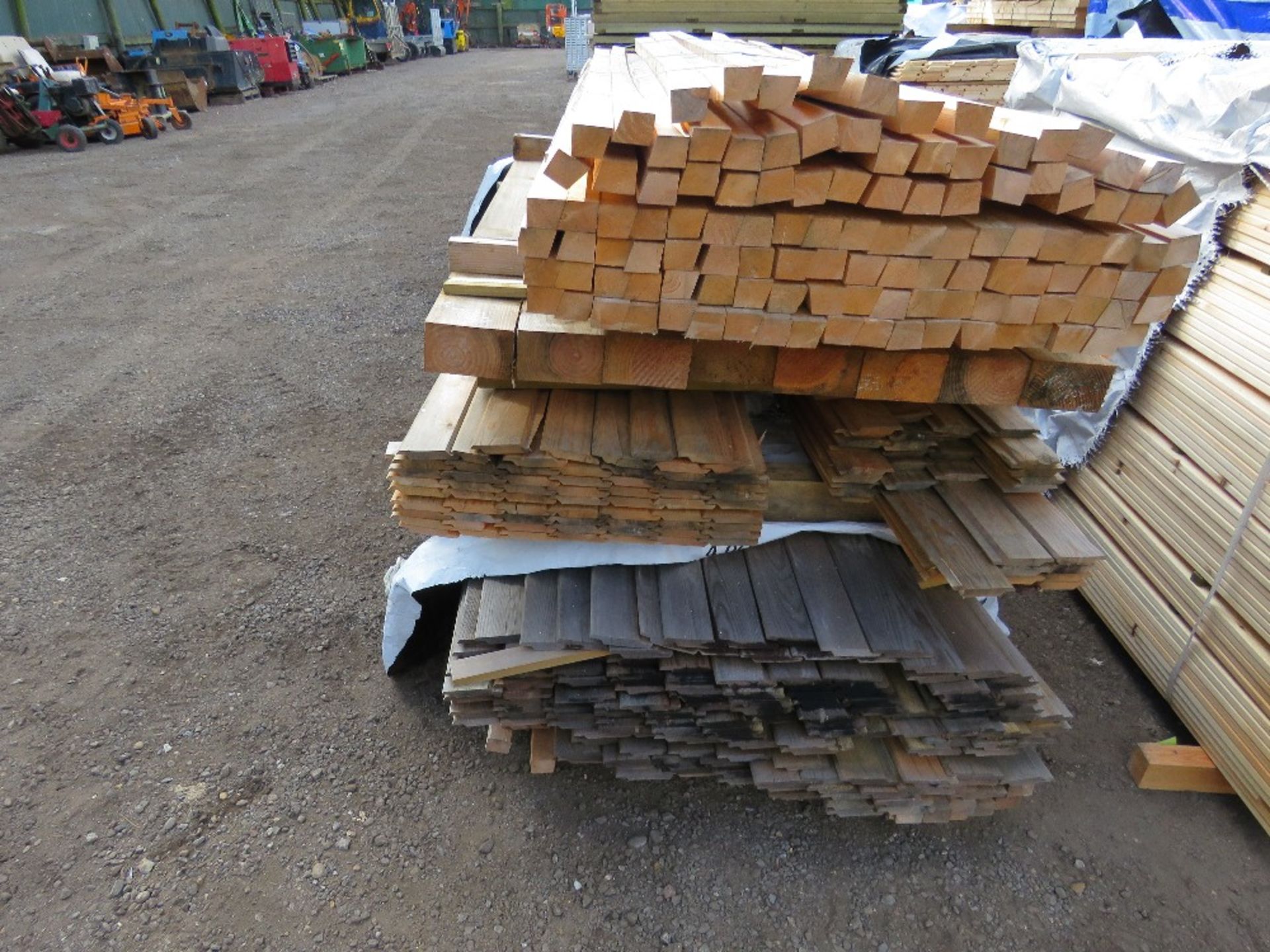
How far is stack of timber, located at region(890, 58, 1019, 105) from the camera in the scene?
19.9 ft

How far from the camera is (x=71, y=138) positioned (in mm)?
12398

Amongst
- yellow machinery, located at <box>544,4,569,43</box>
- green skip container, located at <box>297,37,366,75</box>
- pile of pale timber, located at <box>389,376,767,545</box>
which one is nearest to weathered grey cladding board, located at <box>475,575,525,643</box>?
pile of pale timber, located at <box>389,376,767,545</box>

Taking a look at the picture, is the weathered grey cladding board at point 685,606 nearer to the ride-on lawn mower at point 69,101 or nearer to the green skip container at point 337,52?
the ride-on lawn mower at point 69,101

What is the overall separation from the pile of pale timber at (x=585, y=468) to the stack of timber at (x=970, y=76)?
199 inches

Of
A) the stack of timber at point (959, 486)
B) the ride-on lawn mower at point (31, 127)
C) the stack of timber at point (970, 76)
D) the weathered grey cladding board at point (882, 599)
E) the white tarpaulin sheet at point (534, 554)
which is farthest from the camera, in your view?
the ride-on lawn mower at point (31, 127)

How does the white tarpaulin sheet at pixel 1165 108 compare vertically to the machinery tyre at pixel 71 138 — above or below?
above

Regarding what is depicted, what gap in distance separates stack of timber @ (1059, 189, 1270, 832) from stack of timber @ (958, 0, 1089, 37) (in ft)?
15.4

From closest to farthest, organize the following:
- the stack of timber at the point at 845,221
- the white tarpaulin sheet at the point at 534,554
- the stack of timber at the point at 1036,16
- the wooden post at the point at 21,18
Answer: the stack of timber at the point at 845,221
the white tarpaulin sheet at the point at 534,554
the stack of timber at the point at 1036,16
the wooden post at the point at 21,18

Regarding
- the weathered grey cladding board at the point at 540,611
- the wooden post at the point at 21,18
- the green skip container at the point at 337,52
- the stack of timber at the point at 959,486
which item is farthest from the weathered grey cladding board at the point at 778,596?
the green skip container at the point at 337,52

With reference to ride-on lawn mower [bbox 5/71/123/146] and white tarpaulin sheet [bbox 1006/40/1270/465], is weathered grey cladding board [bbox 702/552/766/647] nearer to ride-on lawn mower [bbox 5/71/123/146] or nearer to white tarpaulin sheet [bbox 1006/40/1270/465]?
white tarpaulin sheet [bbox 1006/40/1270/465]

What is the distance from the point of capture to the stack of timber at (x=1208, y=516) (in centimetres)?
298

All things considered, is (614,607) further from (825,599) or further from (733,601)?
(825,599)

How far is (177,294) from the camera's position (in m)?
7.13

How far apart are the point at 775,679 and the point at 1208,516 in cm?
217
